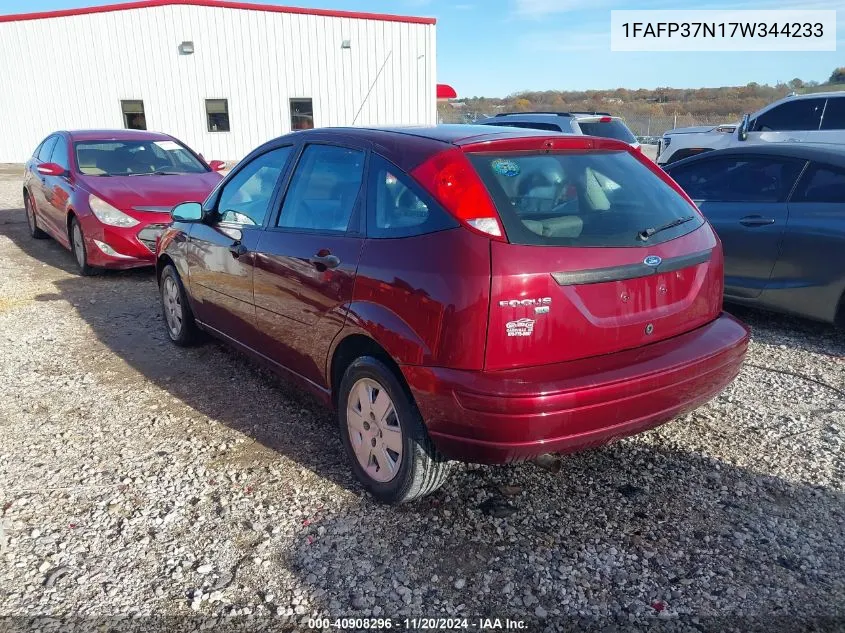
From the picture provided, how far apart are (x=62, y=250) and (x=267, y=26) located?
14326mm

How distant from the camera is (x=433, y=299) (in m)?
2.59

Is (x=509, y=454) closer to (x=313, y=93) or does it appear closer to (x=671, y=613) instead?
(x=671, y=613)

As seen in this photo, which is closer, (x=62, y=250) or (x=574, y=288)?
(x=574, y=288)

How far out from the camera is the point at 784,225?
5.11m

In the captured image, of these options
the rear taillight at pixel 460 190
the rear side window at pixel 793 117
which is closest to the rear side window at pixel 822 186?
the rear taillight at pixel 460 190

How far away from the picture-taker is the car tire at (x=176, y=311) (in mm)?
5043

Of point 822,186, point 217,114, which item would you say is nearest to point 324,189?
point 822,186

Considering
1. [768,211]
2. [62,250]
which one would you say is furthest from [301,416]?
[62,250]

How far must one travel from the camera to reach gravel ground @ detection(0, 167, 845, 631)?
98.3 inches

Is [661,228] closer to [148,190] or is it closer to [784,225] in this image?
[784,225]

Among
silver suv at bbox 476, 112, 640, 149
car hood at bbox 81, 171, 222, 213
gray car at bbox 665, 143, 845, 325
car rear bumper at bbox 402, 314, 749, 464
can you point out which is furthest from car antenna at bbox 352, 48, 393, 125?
car rear bumper at bbox 402, 314, 749, 464

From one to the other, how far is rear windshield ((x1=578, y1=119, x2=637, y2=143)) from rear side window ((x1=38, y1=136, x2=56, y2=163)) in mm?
7590

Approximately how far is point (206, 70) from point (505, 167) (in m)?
21.2

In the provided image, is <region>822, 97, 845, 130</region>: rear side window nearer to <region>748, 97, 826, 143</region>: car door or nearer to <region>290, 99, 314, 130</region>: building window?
<region>748, 97, 826, 143</region>: car door
